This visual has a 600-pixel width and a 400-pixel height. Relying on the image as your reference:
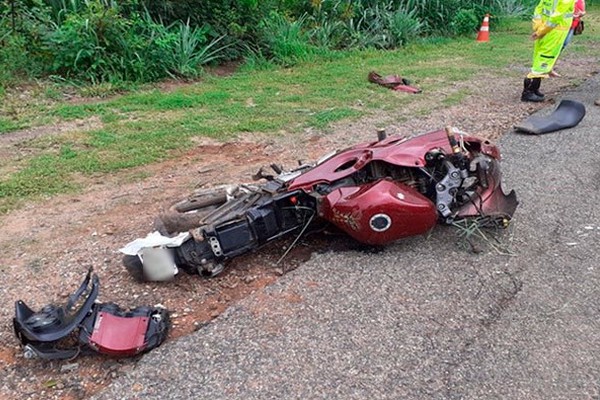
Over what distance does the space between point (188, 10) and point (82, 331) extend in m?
7.57

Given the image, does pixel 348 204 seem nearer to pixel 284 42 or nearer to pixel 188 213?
pixel 188 213

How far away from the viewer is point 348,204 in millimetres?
3264

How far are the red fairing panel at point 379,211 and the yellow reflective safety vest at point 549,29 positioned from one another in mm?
4530

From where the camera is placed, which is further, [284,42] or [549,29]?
[284,42]

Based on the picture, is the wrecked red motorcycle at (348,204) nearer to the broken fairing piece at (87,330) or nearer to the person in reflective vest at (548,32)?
the broken fairing piece at (87,330)

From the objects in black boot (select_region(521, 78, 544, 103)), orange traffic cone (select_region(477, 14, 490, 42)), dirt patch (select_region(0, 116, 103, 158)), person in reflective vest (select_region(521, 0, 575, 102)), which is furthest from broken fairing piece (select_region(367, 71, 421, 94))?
orange traffic cone (select_region(477, 14, 490, 42))

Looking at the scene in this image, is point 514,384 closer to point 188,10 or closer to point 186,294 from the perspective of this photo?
point 186,294

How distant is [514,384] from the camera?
2547 millimetres

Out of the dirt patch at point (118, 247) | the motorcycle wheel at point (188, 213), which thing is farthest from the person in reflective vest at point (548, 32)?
the motorcycle wheel at point (188, 213)

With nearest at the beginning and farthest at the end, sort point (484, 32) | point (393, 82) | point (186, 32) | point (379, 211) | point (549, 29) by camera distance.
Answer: point (379, 211) → point (549, 29) → point (393, 82) → point (186, 32) → point (484, 32)

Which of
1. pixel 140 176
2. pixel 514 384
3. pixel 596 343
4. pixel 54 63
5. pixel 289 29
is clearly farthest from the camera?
pixel 289 29

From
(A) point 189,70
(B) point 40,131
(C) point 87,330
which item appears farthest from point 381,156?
(A) point 189,70

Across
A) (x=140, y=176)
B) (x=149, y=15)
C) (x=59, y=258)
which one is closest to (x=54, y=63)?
(x=149, y=15)

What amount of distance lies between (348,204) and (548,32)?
4.90 metres
